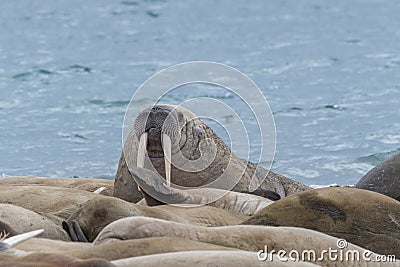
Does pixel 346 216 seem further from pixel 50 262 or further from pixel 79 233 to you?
pixel 50 262

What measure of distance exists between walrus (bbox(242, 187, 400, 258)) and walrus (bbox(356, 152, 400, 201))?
4.08 ft

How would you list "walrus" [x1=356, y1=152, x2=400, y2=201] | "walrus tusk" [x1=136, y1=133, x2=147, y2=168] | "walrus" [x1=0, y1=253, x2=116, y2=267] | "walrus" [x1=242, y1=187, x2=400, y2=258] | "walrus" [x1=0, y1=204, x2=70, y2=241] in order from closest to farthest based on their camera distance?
"walrus" [x1=0, y1=253, x2=116, y2=267] < "walrus" [x1=242, y1=187, x2=400, y2=258] < "walrus" [x1=0, y1=204, x2=70, y2=241] < "walrus" [x1=356, y1=152, x2=400, y2=201] < "walrus tusk" [x1=136, y1=133, x2=147, y2=168]

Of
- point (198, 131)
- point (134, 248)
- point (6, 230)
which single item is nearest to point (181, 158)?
point (198, 131)

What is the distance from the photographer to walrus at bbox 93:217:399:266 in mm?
4020

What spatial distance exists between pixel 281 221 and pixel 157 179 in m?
1.66

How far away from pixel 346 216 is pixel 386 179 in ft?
5.21

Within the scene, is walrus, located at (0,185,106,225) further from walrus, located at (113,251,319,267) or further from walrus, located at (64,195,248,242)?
walrus, located at (113,251,319,267)

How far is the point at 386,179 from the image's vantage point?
19.9 ft

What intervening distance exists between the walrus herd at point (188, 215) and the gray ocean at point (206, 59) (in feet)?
8.71

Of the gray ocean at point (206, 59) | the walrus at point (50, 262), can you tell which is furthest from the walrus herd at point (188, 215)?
the gray ocean at point (206, 59)

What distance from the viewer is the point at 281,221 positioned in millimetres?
4648

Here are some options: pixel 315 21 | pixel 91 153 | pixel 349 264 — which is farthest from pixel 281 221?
pixel 315 21

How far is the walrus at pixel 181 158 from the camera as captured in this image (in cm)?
664

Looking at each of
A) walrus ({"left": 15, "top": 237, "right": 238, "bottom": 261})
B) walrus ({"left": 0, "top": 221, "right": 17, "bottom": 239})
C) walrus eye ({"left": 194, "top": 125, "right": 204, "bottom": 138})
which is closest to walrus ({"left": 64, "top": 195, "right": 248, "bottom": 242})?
walrus ({"left": 0, "top": 221, "right": 17, "bottom": 239})
